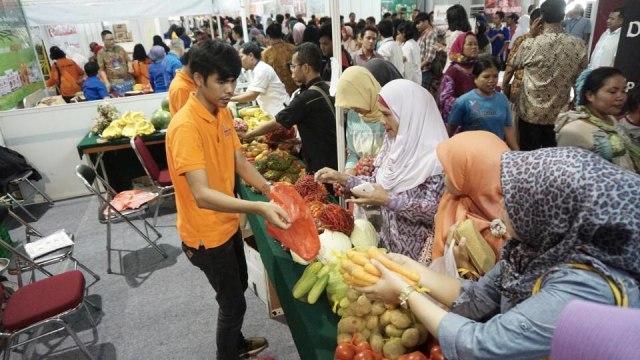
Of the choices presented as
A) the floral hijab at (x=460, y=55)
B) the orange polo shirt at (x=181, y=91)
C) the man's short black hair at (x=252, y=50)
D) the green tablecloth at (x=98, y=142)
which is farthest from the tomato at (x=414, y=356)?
the green tablecloth at (x=98, y=142)

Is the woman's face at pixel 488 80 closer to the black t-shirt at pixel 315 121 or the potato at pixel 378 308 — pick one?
the black t-shirt at pixel 315 121

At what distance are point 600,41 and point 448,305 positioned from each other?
4091mm

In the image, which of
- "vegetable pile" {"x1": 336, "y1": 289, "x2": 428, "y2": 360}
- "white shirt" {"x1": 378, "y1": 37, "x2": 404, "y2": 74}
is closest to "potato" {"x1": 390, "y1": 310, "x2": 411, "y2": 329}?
"vegetable pile" {"x1": 336, "y1": 289, "x2": 428, "y2": 360}

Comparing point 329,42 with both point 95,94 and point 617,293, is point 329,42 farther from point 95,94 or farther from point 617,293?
point 617,293

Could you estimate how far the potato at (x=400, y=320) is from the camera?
133cm

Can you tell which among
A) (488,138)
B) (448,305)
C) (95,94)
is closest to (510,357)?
(448,305)

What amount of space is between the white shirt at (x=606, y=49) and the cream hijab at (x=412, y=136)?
2.96 meters

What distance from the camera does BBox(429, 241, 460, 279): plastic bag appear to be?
154cm

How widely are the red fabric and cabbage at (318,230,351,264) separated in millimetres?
1625

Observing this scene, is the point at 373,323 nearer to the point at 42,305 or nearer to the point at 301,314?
the point at 301,314

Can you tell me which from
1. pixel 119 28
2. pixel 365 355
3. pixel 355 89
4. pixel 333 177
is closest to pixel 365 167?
pixel 333 177

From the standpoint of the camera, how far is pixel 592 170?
2.90 ft

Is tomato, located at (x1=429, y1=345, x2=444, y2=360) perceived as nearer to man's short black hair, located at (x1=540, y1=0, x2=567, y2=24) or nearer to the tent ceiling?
man's short black hair, located at (x1=540, y1=0, x2=567, y2=24)

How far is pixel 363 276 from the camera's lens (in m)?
1.32
